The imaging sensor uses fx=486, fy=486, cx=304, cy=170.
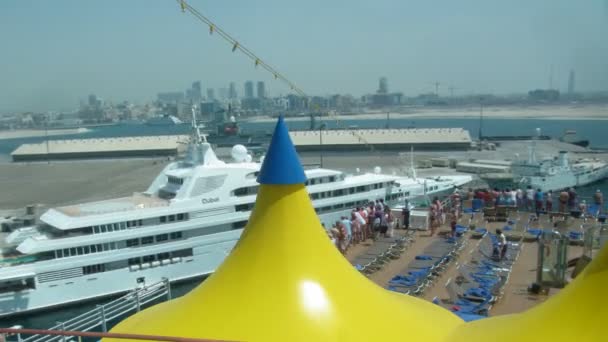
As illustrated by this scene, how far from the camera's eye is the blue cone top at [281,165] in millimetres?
6078

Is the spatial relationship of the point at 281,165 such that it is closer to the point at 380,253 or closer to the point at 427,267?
the point at 427,267

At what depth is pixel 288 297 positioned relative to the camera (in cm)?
568

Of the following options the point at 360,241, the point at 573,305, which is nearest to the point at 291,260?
the point at 573,305

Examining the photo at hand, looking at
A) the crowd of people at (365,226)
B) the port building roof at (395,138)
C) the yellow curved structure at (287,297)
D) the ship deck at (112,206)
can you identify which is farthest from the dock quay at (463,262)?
the port building roof at (395,138)

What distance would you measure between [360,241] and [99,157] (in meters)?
64.2

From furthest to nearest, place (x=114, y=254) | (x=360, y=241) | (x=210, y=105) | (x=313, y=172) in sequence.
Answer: (x=210, y=105), (x=313, y=172), (x=114, y=254), (x=360, y=241)

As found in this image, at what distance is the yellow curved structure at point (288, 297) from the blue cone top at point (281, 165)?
0.04 ft

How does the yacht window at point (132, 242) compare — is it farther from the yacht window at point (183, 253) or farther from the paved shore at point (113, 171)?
the paved shore at point (113, 171)

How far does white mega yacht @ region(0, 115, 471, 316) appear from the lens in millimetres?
17781

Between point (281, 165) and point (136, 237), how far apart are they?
14.7m

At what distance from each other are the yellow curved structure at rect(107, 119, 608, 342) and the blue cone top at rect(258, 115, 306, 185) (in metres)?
0.01

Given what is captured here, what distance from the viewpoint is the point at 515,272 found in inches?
486

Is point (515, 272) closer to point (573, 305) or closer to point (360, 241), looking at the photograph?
point (360, 241)

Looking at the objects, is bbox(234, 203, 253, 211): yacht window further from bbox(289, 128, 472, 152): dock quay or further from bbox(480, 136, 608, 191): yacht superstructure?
bbox(289, 128, 472, 152): dock quay
